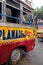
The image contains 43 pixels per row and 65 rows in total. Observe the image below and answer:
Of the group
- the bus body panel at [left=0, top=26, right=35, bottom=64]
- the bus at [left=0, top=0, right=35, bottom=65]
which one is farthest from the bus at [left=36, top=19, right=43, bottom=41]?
the bus body panel at [left=0, top=26, right=35, bottom=64]

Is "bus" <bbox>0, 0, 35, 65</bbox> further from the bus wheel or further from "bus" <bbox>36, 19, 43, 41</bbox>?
"bus" <bbox>36, 19, 43, 41</bbox>

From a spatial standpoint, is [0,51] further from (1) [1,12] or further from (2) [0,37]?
(1) [1,12]

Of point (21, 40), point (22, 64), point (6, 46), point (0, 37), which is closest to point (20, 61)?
point (22, 64)

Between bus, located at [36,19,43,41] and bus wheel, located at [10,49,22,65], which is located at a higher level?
bus, located at [36,19,43,41]

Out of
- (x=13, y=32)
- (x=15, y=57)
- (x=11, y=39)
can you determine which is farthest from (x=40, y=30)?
(x=11, y=39)

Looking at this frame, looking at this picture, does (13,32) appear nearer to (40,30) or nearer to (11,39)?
(11,39)

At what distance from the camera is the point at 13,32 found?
6062 mm

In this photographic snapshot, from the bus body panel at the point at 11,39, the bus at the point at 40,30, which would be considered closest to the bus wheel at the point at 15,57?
the bus body panel at the point at 11,39

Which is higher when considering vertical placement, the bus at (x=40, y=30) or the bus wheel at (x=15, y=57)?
the bus at (x=40, y=30)

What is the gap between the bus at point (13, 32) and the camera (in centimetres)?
557

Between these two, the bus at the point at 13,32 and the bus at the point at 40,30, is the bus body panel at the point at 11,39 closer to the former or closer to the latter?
the bus at the point at 13,32

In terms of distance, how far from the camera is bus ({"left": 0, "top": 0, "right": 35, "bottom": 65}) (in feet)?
18.3

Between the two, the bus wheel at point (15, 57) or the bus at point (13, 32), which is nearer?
the bus at point (13, 32)

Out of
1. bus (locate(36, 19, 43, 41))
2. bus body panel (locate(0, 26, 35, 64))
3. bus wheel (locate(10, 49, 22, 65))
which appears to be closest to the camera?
bus body panel (locate(0, 26, 35, 64))
